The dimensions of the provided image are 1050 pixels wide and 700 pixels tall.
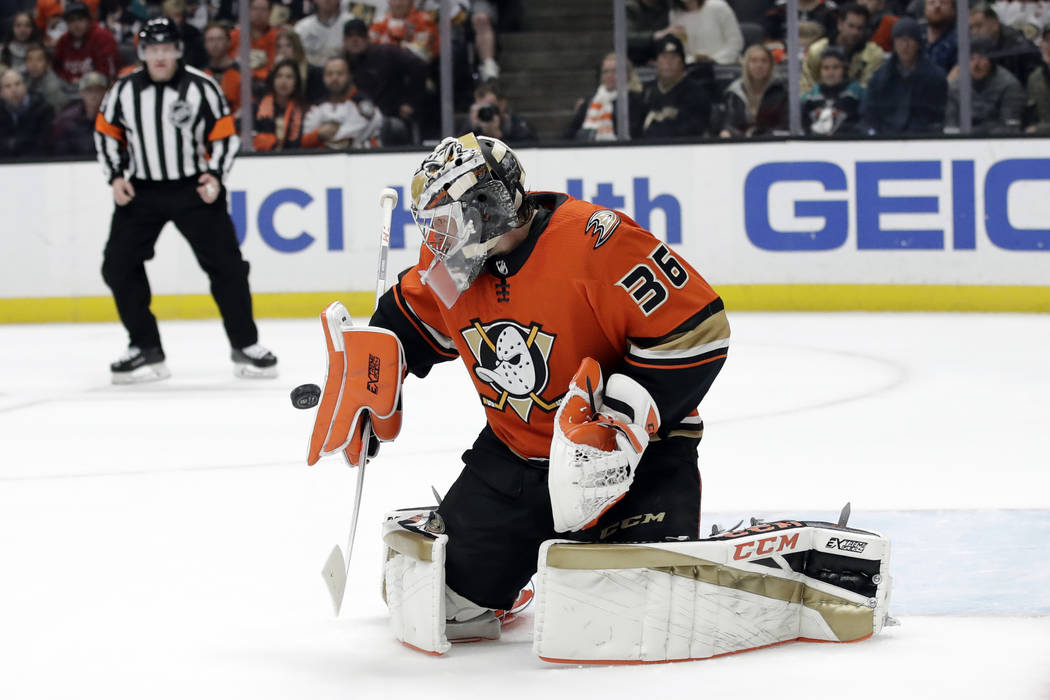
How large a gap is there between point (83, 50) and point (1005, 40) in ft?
16.3

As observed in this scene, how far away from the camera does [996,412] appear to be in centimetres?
464

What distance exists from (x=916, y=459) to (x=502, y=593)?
70.3 inches

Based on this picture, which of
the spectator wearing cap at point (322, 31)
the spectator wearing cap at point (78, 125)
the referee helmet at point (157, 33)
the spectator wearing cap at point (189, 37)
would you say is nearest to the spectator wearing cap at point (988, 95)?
the spectator wearing cap at point (322, 31)

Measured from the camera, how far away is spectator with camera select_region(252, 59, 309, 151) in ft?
26.8

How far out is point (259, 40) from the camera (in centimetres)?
822

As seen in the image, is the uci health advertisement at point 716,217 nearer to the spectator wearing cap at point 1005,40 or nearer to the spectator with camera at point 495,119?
the spectator with camera at point 495,119

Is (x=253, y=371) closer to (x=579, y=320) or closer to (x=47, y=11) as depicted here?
(x=47, y=11)

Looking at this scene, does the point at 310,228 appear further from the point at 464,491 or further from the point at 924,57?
the point at 464,491

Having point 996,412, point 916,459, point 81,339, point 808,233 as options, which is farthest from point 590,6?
point 916,459

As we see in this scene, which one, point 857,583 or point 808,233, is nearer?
point 857,583

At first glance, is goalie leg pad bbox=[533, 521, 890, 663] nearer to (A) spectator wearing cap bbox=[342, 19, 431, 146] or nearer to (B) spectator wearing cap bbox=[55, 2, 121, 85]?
(A) spectator wearing cap bbox=[342, 19, 431, 146]

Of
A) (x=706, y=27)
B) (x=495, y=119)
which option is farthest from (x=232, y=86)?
(x=706, y=27)

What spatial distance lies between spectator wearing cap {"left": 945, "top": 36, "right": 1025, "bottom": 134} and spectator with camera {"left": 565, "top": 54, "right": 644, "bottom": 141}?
1.59 metres

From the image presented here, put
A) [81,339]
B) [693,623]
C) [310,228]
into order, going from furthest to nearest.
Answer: [310,228]
[81,339]
[693,623]
